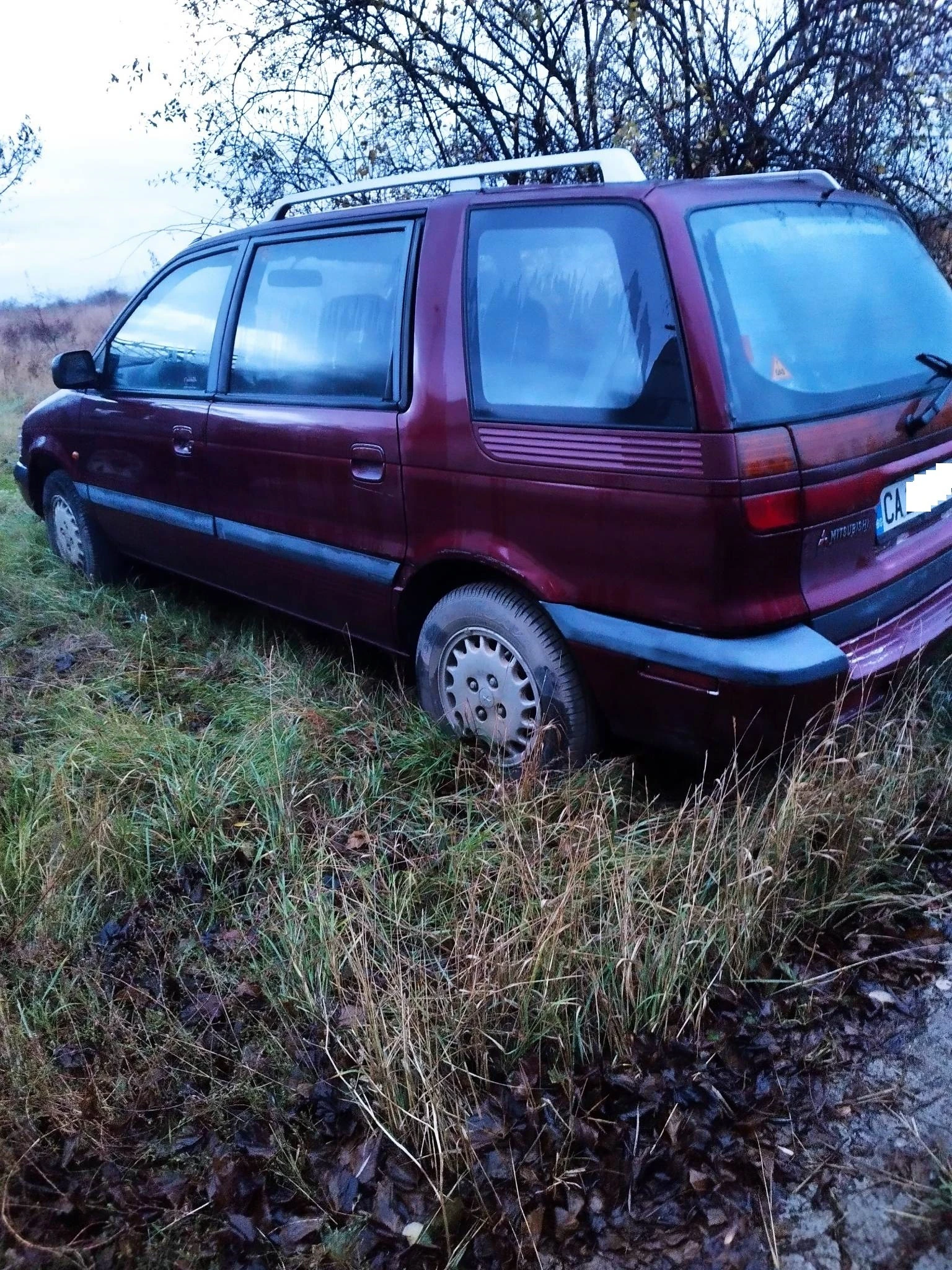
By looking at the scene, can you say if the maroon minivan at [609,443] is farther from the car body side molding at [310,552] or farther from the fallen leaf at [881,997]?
the fallen leaf at [881,997]

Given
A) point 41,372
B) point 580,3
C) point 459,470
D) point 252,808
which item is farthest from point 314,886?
point 41,372

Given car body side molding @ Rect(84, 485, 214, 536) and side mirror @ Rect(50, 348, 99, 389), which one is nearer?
car body side molding @ Rect(84, 485, 214, 536)

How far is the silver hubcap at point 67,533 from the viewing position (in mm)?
5434

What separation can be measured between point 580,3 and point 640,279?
4.29 m

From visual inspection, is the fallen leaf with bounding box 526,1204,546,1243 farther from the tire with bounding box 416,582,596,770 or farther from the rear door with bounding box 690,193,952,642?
the rear door with bounding box 690,193,952,642

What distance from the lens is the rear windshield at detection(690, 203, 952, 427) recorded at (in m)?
2.51

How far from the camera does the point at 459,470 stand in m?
3.05

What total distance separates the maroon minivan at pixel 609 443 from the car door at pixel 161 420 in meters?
0.37

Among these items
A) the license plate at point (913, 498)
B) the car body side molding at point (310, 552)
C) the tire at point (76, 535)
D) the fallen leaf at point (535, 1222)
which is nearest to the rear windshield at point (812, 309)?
the license plate at point (913, 498)

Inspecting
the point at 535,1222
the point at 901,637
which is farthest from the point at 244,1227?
the point at 901,637

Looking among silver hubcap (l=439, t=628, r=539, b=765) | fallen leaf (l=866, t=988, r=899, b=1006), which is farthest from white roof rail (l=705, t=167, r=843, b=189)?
fallen leaf (l=866, t=988, r=899, b=1006)

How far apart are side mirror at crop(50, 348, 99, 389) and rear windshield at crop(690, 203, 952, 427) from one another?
130 inches

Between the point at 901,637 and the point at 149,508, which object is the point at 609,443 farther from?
the point at 149,508

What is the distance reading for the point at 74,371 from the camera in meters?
4.78
